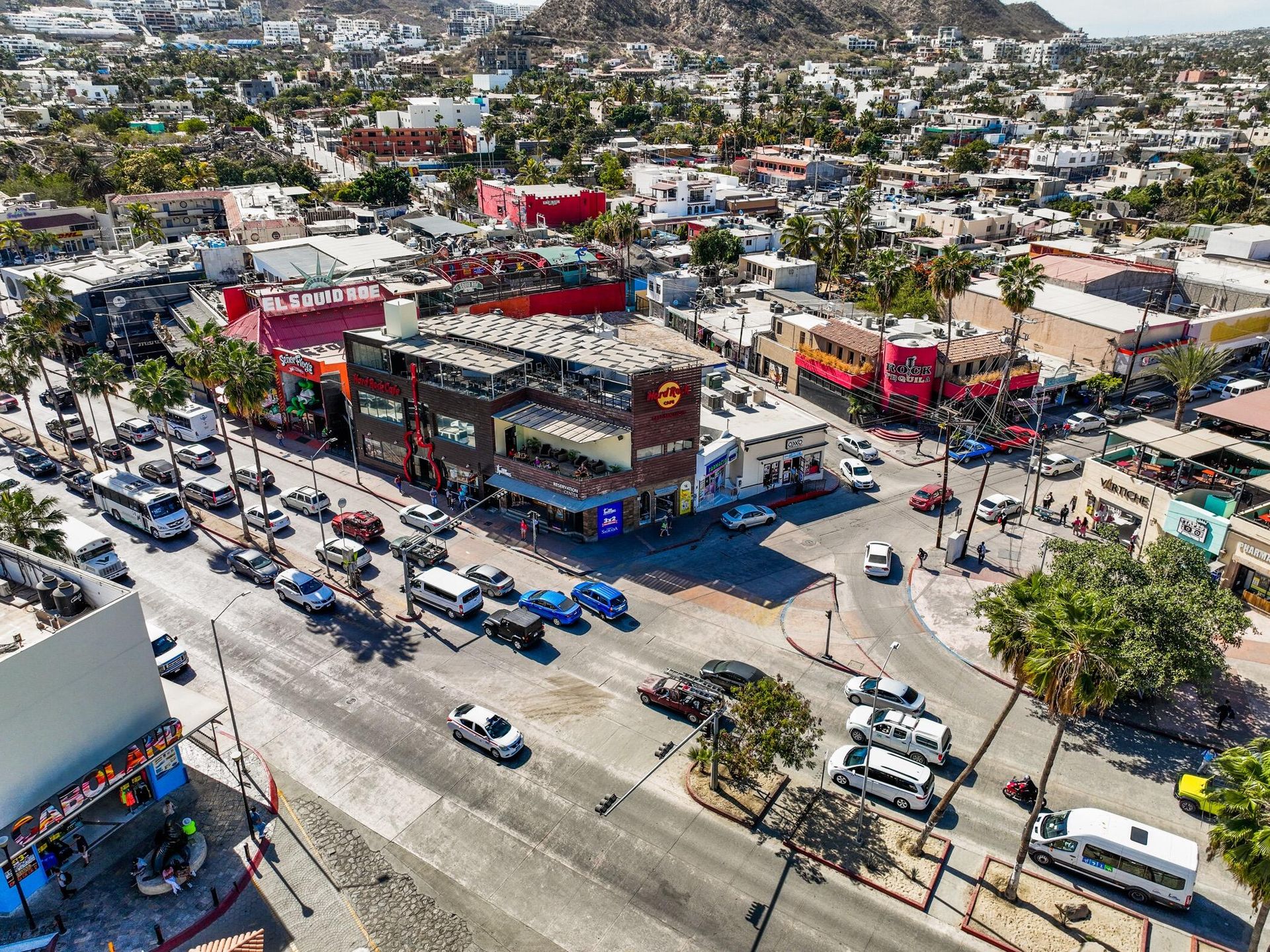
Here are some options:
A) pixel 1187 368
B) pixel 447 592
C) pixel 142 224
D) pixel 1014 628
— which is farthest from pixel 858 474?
pixel 142 224

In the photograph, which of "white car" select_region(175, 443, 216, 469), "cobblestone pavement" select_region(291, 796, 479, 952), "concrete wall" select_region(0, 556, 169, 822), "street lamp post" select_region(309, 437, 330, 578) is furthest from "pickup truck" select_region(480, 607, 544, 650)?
"white car" select_region(175, 443, 216, 469)

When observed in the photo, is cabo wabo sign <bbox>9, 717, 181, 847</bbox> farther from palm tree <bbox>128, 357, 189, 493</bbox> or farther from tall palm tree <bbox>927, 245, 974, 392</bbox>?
tall palm tree <bbox>927, 245, 974, 392</bbox>

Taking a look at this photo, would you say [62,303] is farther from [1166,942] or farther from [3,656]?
[1166,942]

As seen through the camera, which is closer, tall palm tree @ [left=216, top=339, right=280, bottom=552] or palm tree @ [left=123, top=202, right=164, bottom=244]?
tall palm tree @ [left=216, top=339, right=280, bottom=552]

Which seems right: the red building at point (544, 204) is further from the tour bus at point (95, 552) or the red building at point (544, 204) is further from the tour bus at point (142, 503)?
the tour bus at point (95, 552)

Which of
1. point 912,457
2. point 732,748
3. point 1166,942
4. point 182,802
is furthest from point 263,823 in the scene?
point 912,457

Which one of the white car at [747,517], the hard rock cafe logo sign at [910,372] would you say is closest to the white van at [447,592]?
the white car at [747,517]
